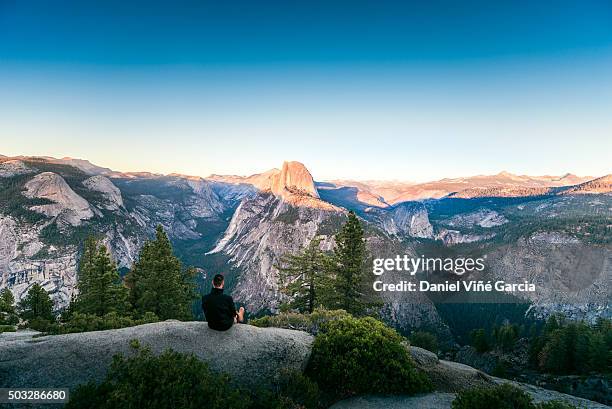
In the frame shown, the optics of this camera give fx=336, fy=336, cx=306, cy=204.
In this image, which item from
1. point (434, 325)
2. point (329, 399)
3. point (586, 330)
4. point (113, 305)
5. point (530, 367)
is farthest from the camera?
point (434, 325)

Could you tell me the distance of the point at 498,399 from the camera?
10422 mm

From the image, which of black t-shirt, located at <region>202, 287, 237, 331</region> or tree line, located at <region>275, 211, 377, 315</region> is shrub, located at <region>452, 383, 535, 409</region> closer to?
black t-shirt, located at <region>202, 287, 237, 331</region>

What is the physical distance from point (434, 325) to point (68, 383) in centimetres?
19047

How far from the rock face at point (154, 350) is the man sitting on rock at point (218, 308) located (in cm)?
39

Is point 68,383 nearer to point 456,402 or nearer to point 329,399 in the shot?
point 329,399

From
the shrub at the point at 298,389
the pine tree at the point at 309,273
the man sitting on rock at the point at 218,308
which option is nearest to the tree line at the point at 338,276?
the pine tree at the point at 309,273

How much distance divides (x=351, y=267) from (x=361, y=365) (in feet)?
62.5

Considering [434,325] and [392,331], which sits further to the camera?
[434,325]

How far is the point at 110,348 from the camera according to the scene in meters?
12.9

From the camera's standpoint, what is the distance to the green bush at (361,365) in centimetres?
1458

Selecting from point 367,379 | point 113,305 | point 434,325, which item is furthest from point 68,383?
point 434,325

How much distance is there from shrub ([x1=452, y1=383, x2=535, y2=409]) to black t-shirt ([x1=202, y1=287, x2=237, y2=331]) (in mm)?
9243

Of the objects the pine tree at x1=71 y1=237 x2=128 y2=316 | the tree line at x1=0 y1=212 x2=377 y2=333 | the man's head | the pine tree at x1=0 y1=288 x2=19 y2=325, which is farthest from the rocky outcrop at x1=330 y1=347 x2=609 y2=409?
the pine tree at x1=0 y1=288 x2=19 y2=325

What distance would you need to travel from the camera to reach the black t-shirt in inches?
551
